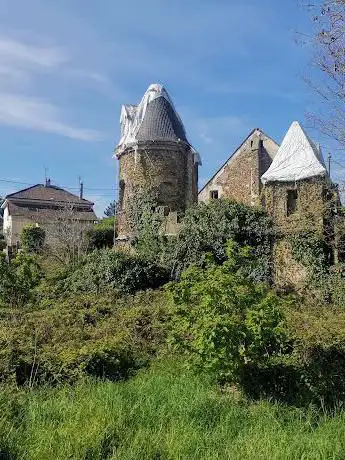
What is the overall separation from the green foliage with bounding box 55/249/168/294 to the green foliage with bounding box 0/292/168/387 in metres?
1.11

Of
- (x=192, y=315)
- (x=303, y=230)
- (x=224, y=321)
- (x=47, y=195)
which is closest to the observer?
(x=224, y=321)

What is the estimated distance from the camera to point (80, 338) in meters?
13.2

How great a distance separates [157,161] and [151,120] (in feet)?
7.90

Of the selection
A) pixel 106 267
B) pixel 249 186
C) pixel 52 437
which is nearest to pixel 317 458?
pixel 52 437

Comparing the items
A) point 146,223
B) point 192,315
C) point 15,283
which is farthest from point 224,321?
point 146,223

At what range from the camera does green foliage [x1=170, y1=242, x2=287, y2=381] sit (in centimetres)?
864

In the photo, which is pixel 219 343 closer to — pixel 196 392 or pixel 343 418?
pixel 196 392

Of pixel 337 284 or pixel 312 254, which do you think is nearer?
pixel 337 284

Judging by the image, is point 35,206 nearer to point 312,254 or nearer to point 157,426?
point 312,254

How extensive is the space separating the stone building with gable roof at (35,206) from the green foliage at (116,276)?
71.7 ft

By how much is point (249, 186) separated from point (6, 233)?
23720 mm

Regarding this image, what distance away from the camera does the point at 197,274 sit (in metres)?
9.77

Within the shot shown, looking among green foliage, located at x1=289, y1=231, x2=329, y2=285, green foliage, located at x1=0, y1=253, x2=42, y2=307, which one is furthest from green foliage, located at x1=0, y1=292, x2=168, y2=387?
green foliage, located at x1=289, y1=231, x2=329, y2=285

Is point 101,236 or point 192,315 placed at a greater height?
point 101,236
